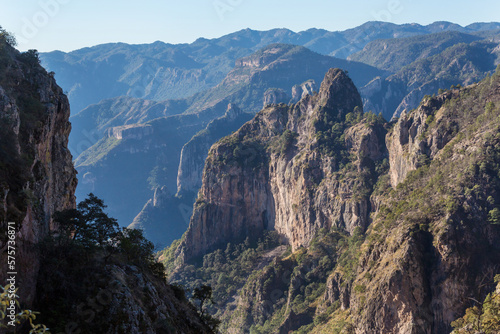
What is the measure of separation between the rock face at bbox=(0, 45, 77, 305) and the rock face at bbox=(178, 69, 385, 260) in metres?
76.9

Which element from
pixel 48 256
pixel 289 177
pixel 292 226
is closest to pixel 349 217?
pixel 292 226

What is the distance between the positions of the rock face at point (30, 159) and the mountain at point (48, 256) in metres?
0.08

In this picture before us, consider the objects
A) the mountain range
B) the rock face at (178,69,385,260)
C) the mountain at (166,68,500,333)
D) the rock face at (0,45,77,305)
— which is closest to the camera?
the rock face at (0,45,77,305)

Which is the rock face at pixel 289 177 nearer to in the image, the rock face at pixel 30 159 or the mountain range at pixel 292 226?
the mountain range at pixel 292 226

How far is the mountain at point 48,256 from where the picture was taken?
2958cm

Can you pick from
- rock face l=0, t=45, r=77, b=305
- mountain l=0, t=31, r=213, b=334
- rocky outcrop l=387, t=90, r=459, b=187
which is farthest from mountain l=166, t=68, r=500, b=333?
rock face l=0, t=45, r=77, b=305

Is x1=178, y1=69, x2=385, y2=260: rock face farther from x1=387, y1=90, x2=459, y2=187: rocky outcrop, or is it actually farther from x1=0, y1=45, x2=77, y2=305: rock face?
x1=0, y1=45, x2=77, y2=305: rock face

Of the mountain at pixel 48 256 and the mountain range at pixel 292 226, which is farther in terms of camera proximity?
the mountain range at pixel 292 226

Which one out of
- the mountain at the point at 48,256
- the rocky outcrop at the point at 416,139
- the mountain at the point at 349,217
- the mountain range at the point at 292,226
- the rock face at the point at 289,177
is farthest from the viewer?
the rock face at the point at 289,177

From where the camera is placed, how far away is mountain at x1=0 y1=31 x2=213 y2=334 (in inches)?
1165

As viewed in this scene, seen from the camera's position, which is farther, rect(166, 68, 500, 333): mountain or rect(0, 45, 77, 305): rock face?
rect(166, 68, 500, 333): mountain

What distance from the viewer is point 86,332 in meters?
29.2

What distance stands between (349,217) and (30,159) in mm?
87591

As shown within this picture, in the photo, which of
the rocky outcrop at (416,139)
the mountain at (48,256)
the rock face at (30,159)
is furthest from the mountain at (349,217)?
the rock face at (30,159)
